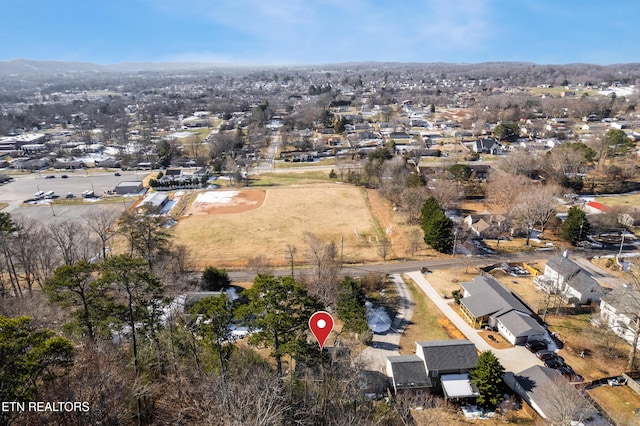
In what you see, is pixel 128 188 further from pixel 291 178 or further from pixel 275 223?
pixel 275 223

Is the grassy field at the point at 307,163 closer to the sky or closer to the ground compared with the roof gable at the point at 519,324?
closer to the sky

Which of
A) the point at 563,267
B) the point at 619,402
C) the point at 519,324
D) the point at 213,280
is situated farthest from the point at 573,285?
the point at 213,280

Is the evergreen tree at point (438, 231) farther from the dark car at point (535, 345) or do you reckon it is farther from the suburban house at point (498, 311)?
the dark car at point (535, 345)

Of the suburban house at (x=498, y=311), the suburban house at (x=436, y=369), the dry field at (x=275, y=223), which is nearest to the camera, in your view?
the suburban house at (x=436, y=369)

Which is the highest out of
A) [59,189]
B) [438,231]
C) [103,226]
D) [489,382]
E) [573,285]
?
[103,226]

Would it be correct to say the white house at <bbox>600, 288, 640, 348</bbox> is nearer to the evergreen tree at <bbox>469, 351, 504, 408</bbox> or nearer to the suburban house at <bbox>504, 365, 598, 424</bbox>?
the suburban house at <bbox>504, 365, 598, 424</bbox>

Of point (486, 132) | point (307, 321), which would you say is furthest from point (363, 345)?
point (486, 132)

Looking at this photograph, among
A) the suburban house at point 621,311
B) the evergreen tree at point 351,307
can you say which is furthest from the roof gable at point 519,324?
the evergreen tree at point 351,307
